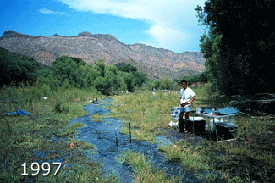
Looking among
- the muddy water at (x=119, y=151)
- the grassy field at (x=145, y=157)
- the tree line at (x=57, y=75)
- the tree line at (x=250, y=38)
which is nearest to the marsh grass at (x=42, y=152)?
the grassy field at (x=145, y=157)

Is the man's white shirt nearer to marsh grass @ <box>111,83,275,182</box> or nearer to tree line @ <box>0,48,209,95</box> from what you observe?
marsh grass @ <box>111,83,275,182</box>

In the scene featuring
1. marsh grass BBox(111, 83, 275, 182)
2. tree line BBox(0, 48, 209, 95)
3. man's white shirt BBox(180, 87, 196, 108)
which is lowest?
marsh grass BBox(111, 83, 275, 182)

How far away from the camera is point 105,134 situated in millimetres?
7238

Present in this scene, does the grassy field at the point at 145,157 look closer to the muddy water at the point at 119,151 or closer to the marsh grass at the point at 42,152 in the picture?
the marsh grass at the point at 42,152

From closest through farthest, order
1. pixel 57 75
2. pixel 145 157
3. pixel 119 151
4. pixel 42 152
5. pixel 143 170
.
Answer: pixel 143 170 → pixel 145 157 → pixel 42 152 → pixel 119 151 → pixel 57 75

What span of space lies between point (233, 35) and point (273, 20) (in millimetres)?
2158

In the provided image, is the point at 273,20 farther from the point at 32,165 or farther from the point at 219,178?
the point at 32,165

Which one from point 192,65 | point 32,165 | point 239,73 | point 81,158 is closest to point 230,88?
point 239,73

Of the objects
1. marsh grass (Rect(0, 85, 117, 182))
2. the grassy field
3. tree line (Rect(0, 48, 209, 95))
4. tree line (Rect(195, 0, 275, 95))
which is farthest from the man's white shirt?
tree line (Rect(0, 48, 209, 95))

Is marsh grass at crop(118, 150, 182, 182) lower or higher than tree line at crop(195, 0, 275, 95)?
lower

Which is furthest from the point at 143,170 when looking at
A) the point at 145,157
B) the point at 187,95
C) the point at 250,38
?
the point at 250,38

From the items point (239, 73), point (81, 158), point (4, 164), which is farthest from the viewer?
point (239, 73)

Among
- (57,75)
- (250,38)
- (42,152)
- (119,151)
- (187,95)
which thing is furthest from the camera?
(57,75)

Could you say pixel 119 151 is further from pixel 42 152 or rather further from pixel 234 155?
pixel 234 155
